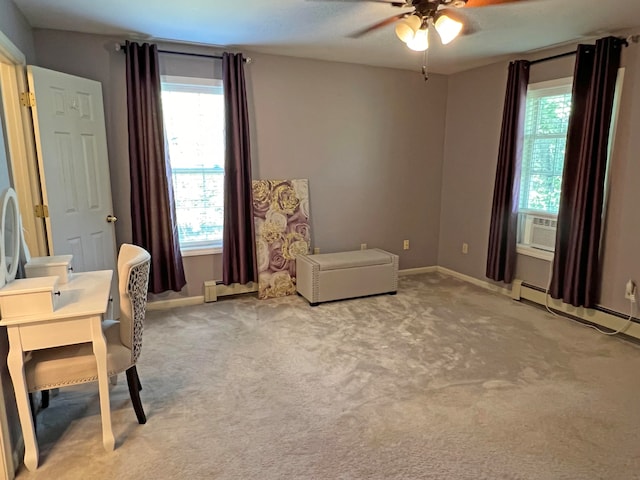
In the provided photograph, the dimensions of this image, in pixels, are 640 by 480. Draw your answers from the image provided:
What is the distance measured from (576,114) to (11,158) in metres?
4.26

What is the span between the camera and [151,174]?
365 centimetres

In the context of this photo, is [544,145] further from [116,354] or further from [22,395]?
[22,395]

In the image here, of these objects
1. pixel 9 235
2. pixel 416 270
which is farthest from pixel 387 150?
pixel 9 235

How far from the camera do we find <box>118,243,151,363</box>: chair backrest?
2025mm

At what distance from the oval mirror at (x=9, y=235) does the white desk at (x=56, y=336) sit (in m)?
0.24

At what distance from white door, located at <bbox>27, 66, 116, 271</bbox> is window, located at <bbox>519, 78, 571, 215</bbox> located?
3.87 m

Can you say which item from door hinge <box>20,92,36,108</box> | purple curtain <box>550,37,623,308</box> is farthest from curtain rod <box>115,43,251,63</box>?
purple curtain <box>550,37,623,308</box>

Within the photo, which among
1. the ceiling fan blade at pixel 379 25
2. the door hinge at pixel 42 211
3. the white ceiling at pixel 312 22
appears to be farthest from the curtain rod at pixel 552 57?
the door hinge at pixel 42 211

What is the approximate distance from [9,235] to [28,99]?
52.0 inches

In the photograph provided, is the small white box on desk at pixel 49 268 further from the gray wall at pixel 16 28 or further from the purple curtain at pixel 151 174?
the purple curtain at pixel 151 174

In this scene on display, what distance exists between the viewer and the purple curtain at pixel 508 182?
4.02 m

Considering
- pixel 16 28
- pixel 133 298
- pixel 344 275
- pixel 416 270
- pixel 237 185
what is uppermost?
pixel 16 28

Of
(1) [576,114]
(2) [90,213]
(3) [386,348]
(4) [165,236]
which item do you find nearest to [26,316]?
(2) [90,213]

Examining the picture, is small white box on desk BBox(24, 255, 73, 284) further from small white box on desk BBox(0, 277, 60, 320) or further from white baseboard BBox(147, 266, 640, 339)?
white baseboard BBox(147, 266, 640, 339)
